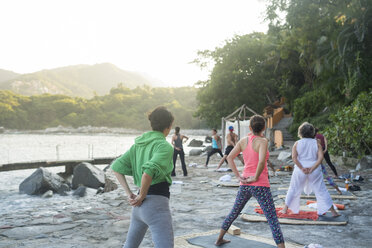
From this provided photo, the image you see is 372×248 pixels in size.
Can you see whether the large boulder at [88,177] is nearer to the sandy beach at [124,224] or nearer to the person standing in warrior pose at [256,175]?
the sandy beach at [124,224]

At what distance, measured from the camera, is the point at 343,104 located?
1549 centimetres

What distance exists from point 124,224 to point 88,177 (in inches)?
292

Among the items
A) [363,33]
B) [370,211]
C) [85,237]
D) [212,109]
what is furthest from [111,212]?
[212,109]

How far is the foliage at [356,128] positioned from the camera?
496 inches

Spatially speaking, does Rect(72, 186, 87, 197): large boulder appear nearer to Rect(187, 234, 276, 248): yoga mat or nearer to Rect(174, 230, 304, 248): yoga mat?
Rect(174, 230, 304, 248): yoga mat

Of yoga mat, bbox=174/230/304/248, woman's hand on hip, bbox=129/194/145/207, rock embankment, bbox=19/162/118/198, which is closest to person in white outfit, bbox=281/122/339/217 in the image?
yoga mat, bbox=174/230/304/248

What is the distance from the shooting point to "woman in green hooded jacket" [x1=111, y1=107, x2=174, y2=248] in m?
2.67

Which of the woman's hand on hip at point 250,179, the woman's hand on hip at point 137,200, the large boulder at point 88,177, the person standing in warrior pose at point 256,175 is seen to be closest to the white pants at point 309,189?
the person standing in warrior pose at point 256,175

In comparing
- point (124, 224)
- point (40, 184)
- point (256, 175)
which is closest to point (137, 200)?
point (256, 175)

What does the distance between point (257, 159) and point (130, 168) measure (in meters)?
1.67

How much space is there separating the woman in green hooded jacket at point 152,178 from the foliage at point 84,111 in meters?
121

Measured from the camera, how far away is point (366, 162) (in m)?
12.2

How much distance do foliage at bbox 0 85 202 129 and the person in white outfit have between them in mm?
118180

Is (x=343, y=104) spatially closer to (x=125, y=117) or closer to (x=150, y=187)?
(x=150, y=187)
